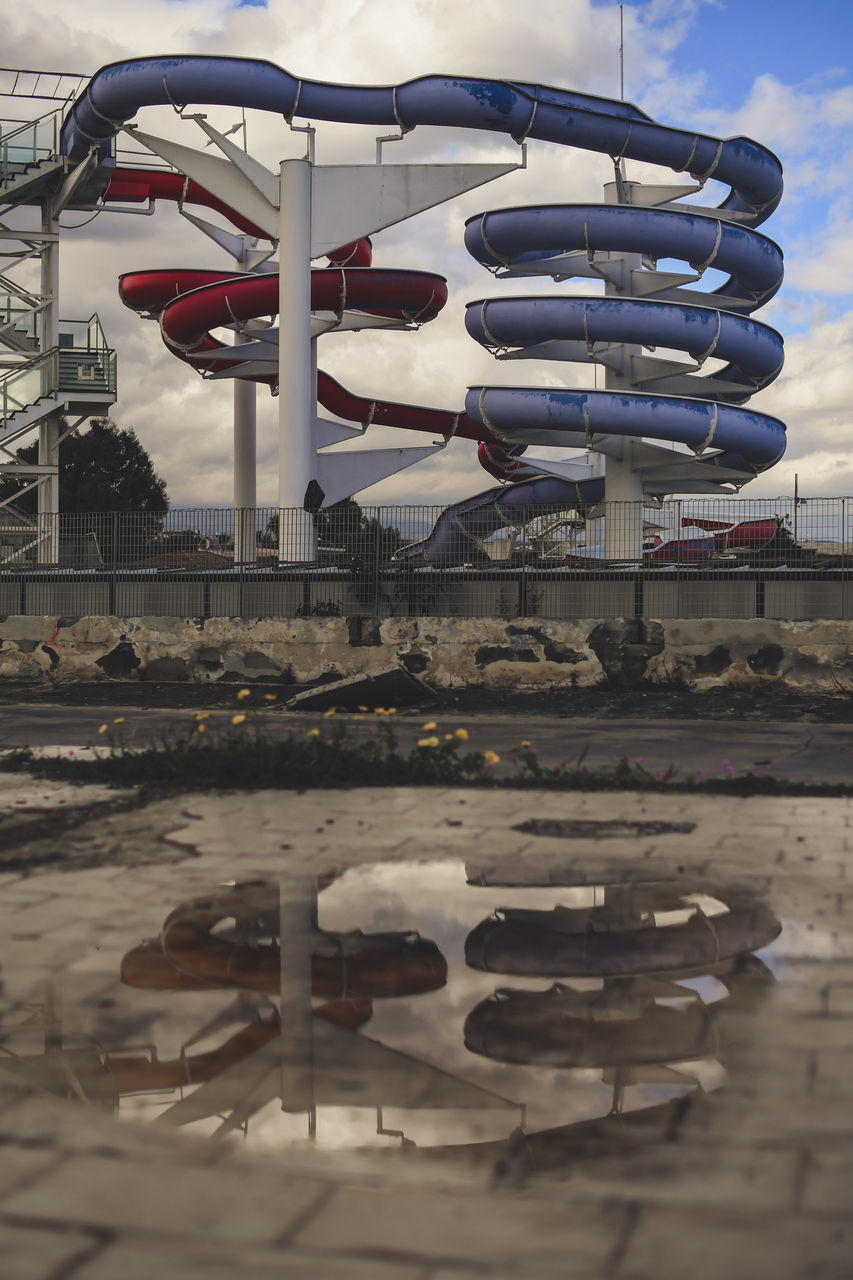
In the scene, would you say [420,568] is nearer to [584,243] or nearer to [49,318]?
[584,243]

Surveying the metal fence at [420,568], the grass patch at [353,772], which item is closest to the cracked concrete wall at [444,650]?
the metal fence at [420,568]

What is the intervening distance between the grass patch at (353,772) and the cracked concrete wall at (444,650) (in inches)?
259

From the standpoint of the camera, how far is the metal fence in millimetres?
16094

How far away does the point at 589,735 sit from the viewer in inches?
461

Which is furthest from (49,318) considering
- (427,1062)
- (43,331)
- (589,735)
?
(427,1062)

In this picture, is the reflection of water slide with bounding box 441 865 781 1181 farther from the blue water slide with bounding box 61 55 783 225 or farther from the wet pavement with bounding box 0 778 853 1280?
the blue water slide with bounding box 61 55 783 225

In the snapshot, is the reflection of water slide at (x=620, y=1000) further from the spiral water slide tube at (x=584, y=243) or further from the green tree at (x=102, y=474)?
the green tree at (x=102, y=474)

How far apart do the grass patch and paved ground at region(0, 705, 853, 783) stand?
34cm

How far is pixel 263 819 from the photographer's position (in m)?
7.43

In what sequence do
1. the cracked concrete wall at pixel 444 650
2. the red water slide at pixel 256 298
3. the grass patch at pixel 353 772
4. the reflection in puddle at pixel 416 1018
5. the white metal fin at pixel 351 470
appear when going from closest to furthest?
the reflection in puddle at pixel 416 1018
the grass patch at pixel 353 772
the cracked concrete wall at pixel 444 650
the red water slide at pixel 256 298
the white metal fin at pixel 351 470

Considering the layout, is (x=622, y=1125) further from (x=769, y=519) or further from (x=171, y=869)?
(x=769, y=519)

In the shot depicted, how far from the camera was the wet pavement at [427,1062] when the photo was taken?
260cm

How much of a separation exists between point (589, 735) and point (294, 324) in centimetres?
1512

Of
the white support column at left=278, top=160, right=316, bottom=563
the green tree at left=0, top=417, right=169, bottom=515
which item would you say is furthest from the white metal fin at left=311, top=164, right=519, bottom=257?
the green tree at left=0, top=417, right=169, bottom=515
